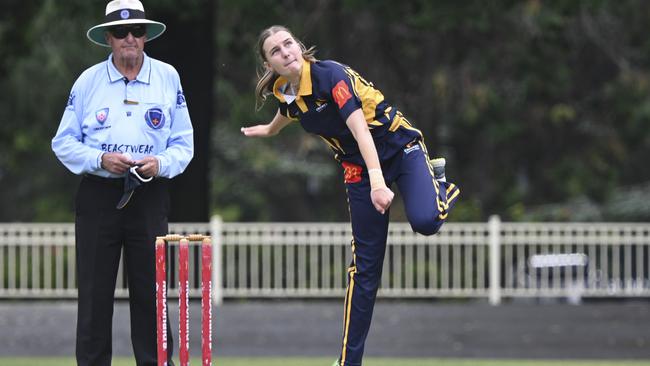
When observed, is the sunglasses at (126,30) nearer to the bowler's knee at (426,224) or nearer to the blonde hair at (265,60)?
the blonde hair at (265,60)

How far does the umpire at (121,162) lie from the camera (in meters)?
6.77

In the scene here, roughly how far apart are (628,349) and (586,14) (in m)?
13.5

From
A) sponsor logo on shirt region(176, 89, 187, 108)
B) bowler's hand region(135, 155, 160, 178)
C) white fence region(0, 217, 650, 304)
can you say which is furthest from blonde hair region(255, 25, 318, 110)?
white fence region(0, 217, 650, 304)

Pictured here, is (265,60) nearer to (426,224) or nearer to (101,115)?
(101,115)

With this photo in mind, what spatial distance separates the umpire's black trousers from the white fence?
976 centimetres

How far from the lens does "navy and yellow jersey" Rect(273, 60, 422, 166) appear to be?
673 centimetres

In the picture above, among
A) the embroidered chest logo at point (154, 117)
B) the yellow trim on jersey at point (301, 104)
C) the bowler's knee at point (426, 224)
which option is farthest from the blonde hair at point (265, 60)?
the bowler's knee at point (426, 224)

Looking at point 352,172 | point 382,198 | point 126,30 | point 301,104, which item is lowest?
point 382,198

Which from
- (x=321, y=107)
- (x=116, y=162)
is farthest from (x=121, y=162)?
(x=321, y=107)

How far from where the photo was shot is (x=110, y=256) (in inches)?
275

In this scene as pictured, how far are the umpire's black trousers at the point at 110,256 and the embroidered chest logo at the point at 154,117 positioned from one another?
0.92 ft

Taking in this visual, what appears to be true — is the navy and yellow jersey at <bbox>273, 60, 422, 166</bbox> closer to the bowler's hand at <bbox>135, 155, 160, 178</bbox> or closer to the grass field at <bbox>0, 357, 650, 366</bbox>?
the bowler's hand at <bbox>135, 155, 160, 178</bbox>

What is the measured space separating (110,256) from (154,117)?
2.41 ft

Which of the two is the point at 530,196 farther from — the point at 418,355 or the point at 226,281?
the point at 418,355
